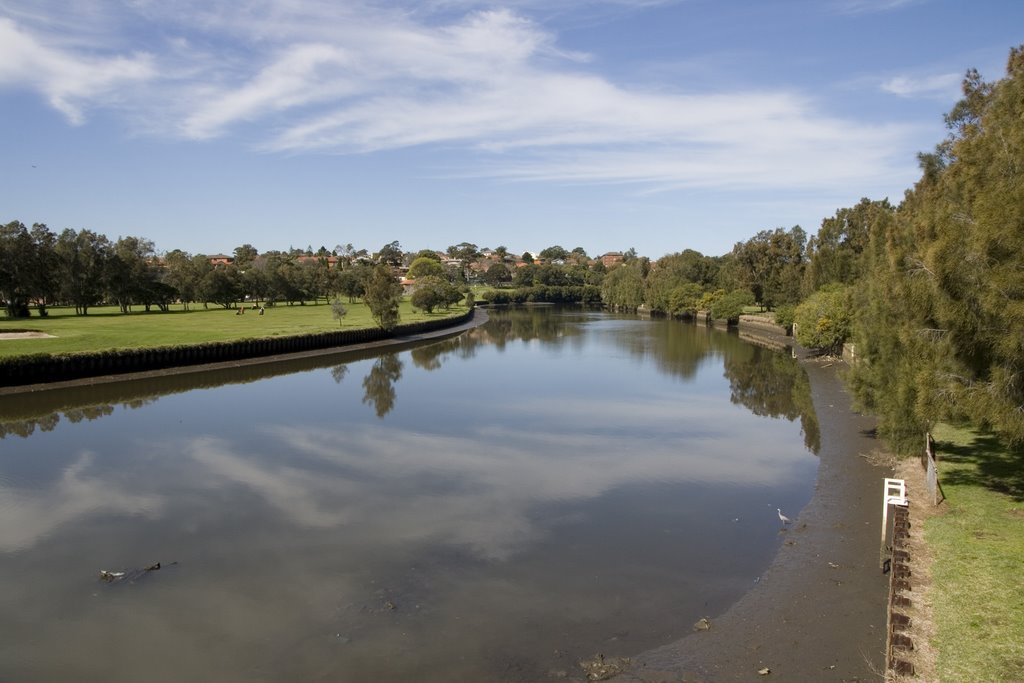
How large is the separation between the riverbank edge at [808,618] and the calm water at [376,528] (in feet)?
2.07

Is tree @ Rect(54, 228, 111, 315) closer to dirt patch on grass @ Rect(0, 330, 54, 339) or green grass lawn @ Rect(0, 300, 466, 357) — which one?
green grass lawn @ Rect(0, 300, 466, 357)

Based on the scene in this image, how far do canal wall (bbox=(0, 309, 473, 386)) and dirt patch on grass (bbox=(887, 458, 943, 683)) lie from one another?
1756 inches

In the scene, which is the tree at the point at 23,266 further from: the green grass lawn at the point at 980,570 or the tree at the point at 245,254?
the tree at the point at 245,254

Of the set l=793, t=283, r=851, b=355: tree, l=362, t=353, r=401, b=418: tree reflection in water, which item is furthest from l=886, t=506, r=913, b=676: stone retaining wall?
l=793, t=283, r=851, b=355: tree

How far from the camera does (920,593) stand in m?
13.2

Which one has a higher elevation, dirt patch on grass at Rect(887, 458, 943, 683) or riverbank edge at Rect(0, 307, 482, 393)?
riverbank edge at Rect(0, 307, 482, 393)

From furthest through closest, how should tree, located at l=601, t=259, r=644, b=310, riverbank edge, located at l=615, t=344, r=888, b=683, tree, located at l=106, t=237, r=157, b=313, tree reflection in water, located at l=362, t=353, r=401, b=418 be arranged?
tree, located at l=601, t=259, r=644, b=310, tree, located at l=106, t=237, r=157, b=313, tree reflection in water, located at l=362, t=353, r=401, b=418, riverbank edge, located at l=615, t=344, r=888, b=683

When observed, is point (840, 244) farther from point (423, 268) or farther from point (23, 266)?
point (423, 268)

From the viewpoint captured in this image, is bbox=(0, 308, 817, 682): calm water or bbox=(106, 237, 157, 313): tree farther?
bbox=(106, 237, 157, 313): tree

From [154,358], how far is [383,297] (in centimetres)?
2618

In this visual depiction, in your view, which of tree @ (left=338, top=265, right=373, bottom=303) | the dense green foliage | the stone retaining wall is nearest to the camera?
the stone retaining wall

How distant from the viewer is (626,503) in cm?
2145

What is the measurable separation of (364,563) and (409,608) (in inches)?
108

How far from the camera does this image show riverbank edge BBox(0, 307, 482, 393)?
132ft
